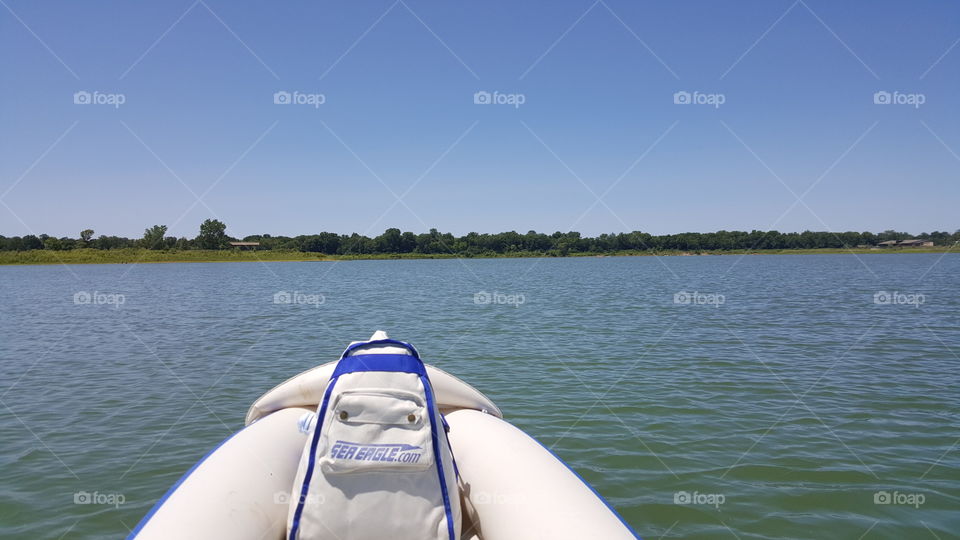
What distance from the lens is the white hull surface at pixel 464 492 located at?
227cm

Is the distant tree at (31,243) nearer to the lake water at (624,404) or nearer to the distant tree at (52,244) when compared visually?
the distant tree at (52,244)

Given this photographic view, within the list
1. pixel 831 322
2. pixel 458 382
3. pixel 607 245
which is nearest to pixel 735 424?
pixel 458 382

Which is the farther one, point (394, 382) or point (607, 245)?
point (607, 245)

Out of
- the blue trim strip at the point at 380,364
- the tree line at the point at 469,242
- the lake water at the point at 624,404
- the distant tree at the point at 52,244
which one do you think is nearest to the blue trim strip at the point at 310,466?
the blue trim strip at the point at 380,364

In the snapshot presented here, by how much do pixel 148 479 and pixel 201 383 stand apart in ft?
11.7

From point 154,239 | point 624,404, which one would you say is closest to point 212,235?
point 154,239

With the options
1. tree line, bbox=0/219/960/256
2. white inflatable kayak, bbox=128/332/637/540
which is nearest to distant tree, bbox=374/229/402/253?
tree line, bbox=0/219/960/256

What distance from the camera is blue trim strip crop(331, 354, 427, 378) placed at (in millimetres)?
2461

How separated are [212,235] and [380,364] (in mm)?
58491

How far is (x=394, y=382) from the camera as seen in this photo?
244 centimetres

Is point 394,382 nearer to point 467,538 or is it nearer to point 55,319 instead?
point 467,538

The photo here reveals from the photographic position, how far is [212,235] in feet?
180

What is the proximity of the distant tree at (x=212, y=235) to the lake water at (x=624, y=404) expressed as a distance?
40129 mm

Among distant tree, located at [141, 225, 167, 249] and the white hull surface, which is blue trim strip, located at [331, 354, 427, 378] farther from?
distant tree, located at [141, 225, 167, 249]
